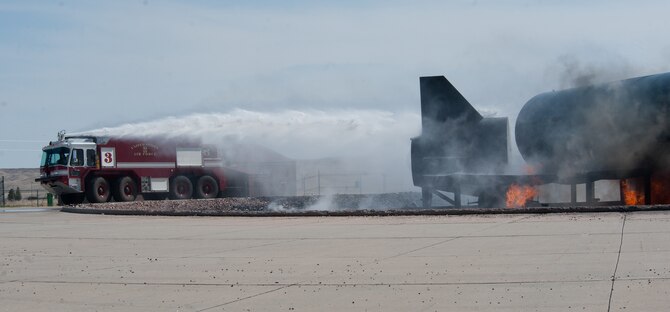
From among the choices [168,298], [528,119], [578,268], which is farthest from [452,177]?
[168,298]

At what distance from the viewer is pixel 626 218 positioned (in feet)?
63.8

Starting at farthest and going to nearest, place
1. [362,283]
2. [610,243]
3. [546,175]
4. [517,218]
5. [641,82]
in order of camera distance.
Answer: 1. [546,175]
2. [641,82]
3. [517,218]
4. [610,243]
5. [362,283]

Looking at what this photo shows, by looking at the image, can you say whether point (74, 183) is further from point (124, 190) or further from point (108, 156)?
point (124, 190)

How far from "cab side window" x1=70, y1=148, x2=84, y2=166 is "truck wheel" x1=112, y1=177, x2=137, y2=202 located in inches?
90.1

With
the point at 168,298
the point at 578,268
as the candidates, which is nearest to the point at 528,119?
the point at 578,268

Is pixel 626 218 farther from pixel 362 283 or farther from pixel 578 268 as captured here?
pixel 362 283

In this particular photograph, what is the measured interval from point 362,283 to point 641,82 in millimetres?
17971

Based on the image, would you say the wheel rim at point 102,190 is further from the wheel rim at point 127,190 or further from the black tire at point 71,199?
the wheel rim at point 127,190

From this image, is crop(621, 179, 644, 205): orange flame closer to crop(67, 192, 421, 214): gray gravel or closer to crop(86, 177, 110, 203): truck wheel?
crop(67, 192, 421, 214): gray gravel

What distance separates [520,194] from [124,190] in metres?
21.6

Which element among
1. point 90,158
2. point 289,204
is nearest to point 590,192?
point 289,204

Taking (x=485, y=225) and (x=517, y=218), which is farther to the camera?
(x=517, y=218)

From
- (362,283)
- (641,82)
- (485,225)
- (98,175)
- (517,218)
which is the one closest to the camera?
(362,283)

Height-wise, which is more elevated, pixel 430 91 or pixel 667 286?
pixel 430 91
